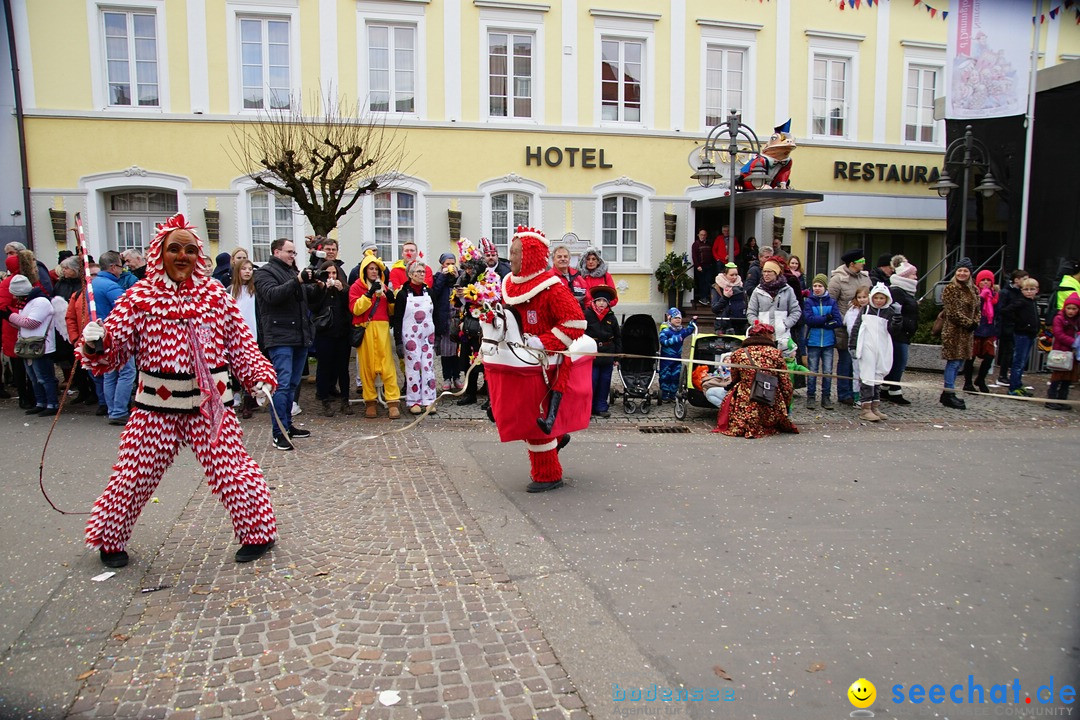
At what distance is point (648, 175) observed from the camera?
18969mm

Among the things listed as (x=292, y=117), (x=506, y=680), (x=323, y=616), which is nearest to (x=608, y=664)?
(x=506, y=680)

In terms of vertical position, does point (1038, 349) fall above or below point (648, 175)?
below

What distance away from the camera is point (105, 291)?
8.84m

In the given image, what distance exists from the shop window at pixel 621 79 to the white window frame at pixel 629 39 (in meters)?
0.06

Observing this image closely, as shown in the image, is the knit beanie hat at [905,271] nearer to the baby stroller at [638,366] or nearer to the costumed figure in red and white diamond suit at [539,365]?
the baby stroller at [638,366]

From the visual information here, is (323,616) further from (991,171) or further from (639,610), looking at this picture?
(991,171)

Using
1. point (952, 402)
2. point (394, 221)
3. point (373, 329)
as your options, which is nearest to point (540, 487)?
point (373, 329)

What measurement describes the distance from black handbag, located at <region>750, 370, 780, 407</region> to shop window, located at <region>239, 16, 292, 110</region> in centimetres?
1291

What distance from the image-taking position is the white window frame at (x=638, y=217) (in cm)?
1873

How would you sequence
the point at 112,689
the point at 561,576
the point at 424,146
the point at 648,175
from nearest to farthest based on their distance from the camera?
the point at 112,689, the point at 561,576, the point at 424,146, the point at 648,175

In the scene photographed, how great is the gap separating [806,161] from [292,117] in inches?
507

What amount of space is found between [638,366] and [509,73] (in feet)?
35.2

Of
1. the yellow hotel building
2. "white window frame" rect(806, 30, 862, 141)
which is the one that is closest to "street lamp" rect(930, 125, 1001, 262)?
"white window frame" rect(806, 30, 862, 141)

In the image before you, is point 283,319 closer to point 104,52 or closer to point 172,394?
point 172,394
